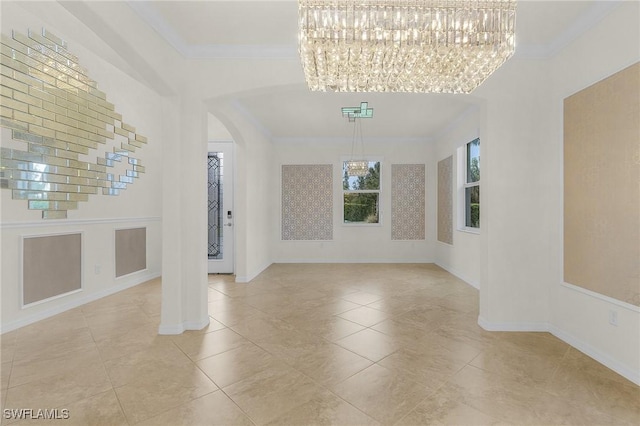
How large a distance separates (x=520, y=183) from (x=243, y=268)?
416 cm

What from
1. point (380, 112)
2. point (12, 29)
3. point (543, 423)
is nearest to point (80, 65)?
point (12, 29)

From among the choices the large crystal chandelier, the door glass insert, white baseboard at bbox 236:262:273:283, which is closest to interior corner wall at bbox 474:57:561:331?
the large crystal chandelier

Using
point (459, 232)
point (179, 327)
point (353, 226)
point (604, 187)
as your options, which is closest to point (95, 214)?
point (179, 327)

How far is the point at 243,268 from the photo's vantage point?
5.23m

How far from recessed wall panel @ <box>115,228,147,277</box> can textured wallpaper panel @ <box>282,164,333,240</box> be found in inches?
115

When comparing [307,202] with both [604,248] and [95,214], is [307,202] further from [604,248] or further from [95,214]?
[604,248]

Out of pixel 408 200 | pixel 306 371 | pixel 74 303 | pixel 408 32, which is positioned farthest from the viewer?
pixel 408 200

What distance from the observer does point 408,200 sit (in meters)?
7.09

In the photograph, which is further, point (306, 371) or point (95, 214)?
point (95, 214)

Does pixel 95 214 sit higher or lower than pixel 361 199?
lower

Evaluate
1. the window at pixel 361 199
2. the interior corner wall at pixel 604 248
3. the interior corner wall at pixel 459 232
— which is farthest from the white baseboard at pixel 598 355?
the window at pixel 361 199

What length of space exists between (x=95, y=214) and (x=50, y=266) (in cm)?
91

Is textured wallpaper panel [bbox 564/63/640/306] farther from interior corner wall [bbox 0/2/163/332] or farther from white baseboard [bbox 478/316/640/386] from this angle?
interior corner wall [bbox 0/2/163/332]

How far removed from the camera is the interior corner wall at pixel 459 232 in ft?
16.1
